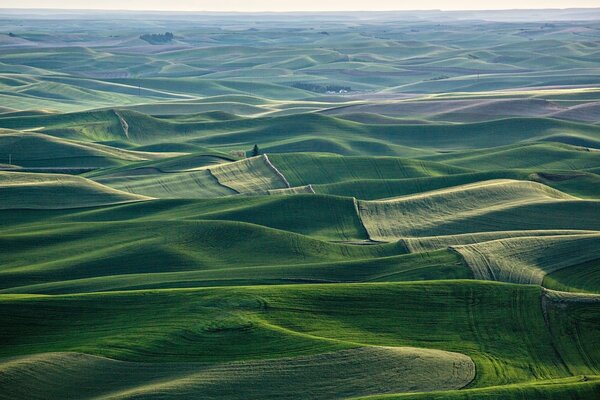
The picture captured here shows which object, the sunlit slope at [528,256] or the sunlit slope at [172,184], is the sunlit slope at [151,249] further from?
the sunlit slope at [172,184]

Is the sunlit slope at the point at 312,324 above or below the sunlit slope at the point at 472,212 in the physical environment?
above

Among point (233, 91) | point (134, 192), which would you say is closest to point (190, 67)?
point (233, 91)

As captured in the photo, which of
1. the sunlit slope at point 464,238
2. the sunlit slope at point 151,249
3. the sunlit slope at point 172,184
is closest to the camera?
the sunlit slope at point 151,249

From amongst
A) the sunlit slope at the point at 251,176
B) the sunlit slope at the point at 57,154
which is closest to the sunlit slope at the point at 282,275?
the sunlit slope at the point at 251,176

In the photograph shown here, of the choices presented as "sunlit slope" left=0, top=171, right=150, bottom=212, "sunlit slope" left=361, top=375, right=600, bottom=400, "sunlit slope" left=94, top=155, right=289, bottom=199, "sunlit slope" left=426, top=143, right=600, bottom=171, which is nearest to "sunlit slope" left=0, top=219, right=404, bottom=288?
"sunlit slope" left=0, top=171, right=150, bottom=212

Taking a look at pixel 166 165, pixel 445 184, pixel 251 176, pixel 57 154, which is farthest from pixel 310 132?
pixel 445 184

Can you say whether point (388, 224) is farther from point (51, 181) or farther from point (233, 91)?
point (233, 91)
